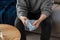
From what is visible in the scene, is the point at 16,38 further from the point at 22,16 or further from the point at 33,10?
the point at 33,10

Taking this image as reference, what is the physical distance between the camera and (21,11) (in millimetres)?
1694

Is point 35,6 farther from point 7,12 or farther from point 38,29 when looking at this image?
point 7,12

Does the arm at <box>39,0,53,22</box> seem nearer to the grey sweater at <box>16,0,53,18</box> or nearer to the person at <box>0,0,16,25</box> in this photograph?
the grey sweater at <box>16,0,53,18</box>

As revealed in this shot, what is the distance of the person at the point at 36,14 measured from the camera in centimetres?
164

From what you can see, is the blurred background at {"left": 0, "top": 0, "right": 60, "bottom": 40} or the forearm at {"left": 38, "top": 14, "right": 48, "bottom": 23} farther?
the blurred background at {"left": 0, "top": 0, "right": 60, "bottom": 40}

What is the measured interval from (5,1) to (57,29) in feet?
2.89

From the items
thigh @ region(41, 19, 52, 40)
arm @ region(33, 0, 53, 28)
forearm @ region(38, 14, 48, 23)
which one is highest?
arm @ region(33, 0, 53, 28)

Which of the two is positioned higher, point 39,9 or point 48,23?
point 39,9

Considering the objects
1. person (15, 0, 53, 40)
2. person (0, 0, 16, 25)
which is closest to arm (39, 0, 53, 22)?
person (15, 0, 53, 40)

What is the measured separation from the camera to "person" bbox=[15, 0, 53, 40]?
1.64m

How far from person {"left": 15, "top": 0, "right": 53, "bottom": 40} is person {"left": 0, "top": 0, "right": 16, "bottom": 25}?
9.6 inches

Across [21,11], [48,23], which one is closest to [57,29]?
[48,23]

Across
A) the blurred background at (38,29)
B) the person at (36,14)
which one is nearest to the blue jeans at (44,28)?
the person at (36,14)

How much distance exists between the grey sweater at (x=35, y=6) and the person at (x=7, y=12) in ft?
0.88
